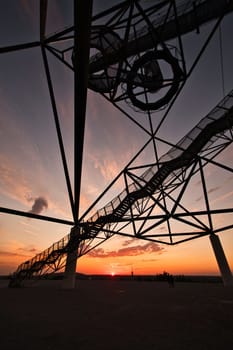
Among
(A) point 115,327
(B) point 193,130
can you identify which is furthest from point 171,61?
(A) point 115,327

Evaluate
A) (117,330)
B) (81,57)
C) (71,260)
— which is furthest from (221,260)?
(81,57)

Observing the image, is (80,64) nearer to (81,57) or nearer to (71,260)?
(81,57)

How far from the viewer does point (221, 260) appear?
15.3 meters

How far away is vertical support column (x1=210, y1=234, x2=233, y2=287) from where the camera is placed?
15172mm

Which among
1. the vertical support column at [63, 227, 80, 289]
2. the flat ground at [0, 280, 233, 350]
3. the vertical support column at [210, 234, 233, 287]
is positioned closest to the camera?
the flat ground at [0, 280, 233, 350]

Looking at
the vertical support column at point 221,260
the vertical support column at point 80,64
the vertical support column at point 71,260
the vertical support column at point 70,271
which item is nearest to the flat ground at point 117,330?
the vertical support column at point 80,64

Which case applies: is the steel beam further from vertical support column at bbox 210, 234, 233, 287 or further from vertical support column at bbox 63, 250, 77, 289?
vertical support column at bbox 210, 234, 233, 287

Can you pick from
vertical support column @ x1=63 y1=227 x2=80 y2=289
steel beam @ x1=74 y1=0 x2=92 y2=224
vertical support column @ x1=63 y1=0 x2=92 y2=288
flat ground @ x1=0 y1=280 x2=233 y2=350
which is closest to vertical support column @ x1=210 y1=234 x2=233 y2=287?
flat ground @ x1=0 y1=280 x2=233 y2=350

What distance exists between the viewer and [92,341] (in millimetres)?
4328

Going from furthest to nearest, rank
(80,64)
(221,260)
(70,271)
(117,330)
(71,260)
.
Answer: (71,260), (70,271), (221,260), (80,64), (117,330)

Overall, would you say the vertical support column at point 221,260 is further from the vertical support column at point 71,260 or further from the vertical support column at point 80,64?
the vertical support column at point 80,64

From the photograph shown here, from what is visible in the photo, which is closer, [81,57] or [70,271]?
[81,57]

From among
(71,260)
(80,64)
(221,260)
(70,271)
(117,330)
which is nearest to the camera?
(117,330)

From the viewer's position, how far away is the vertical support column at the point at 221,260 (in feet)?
49.8
